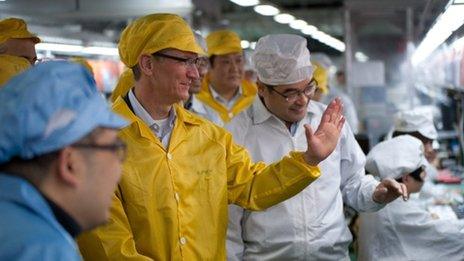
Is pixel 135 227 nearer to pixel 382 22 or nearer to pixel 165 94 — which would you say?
pixel 165 94

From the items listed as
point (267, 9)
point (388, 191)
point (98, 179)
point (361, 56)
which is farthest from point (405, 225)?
point (267, 9)

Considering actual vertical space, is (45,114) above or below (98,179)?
above

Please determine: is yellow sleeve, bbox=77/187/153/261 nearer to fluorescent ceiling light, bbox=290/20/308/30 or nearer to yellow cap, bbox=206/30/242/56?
yellow cap, bbox=206/30/242/56

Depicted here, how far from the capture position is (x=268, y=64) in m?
3.20

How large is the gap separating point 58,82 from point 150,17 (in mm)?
1367

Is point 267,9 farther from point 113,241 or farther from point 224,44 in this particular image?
point 113,241

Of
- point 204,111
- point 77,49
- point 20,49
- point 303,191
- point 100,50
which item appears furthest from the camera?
point 100,50

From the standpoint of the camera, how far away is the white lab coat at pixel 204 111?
16.4ft

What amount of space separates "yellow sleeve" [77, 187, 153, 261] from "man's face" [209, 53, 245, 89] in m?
2.88

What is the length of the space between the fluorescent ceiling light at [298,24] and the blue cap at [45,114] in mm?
13322

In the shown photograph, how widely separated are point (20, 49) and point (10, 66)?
0.39 m

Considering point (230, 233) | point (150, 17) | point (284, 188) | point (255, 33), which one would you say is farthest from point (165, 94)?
point (255, 33)

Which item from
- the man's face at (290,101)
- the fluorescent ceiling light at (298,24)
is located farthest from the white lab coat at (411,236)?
the fluorescent ceiling light at (298,24)

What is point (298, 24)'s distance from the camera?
604 inches
